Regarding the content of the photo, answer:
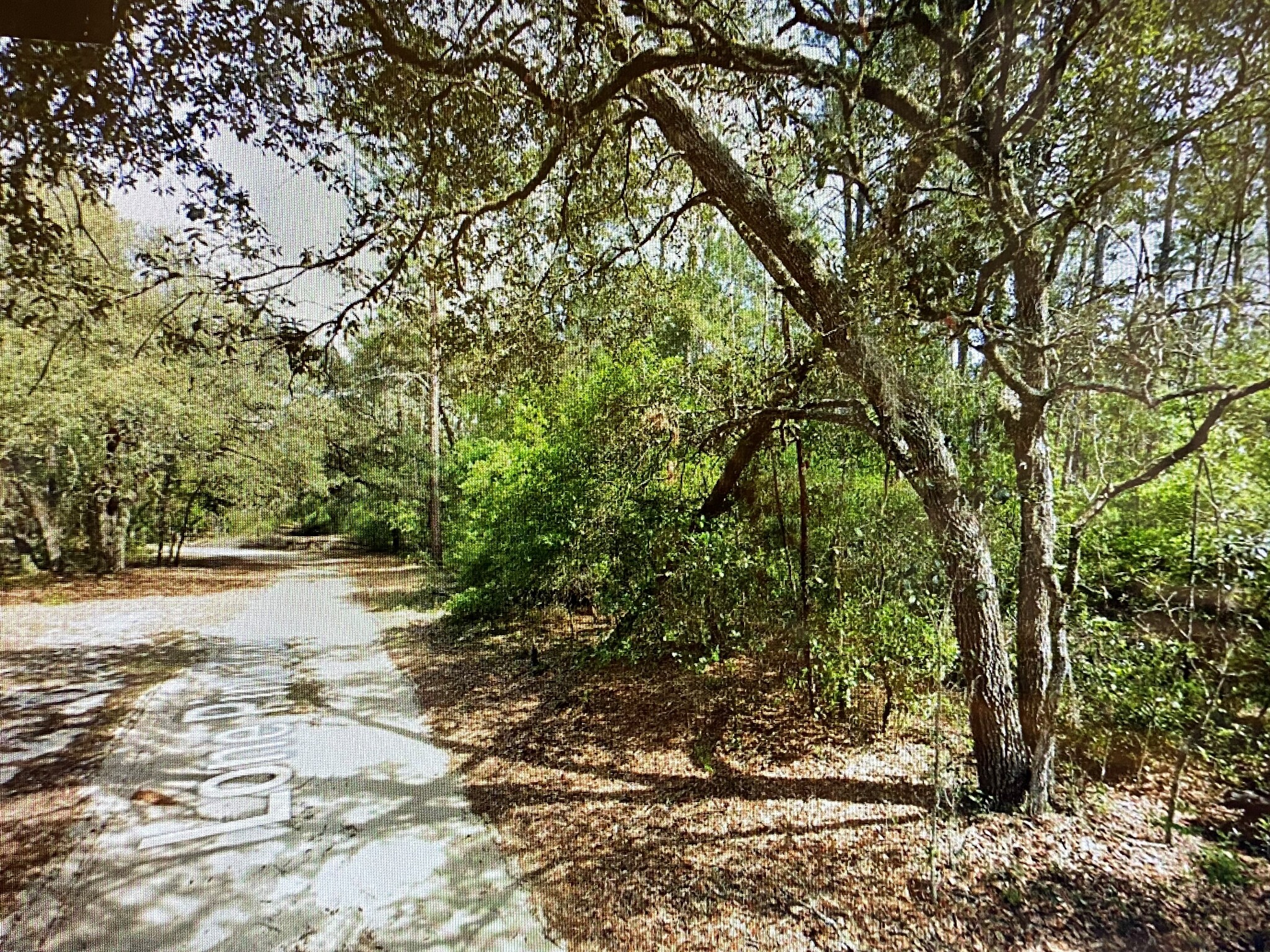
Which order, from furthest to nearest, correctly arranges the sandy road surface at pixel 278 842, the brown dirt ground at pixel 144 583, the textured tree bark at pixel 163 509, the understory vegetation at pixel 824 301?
the textured tree bark at pixel 163 509, the brown dirt ground at pixel 144 583, the sandy road surface at pixel 278 842, the understory vegetation at pixel 824 301

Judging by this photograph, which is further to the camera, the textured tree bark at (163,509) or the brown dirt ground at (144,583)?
the textured tree bark at (163,509)

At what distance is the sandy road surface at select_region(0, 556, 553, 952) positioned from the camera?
1.37 meters

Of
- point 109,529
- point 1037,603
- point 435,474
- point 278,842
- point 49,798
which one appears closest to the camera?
point 1037,603

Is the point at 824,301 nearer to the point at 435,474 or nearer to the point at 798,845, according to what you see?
the point at 798,845

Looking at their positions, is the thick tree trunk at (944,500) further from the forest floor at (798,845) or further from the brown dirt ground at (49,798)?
the brown dirt ground at (49,798)

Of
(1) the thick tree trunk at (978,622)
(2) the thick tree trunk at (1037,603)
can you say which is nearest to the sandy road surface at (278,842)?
(1) the thick tree trunk at (978,622)

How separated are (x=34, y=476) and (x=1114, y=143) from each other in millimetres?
5103

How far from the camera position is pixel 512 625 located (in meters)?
4.66

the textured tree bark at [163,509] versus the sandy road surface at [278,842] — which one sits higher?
the textured tree bark at [163,509]

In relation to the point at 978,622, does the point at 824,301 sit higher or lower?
higher

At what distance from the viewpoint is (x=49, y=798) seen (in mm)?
1942

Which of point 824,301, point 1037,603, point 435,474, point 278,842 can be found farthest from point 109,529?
point 1037,603

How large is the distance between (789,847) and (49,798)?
262cm

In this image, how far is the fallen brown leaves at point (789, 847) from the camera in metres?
1.17
